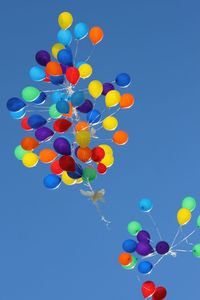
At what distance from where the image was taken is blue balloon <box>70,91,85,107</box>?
204 inches

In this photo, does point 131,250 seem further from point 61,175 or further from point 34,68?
point 34,68

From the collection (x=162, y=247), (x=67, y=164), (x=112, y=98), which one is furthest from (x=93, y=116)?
(x=162, y=247)

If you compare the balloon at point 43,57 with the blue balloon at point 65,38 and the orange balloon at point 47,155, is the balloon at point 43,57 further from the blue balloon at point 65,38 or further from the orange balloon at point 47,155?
the orange balloon at point 47,155

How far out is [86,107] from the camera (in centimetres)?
540

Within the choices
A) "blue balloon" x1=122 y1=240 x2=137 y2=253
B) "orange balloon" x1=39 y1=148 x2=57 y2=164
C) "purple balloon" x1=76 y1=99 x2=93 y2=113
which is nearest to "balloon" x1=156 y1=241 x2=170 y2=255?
"blue balloon" x1=122 y1=240 x2=137 y2=253

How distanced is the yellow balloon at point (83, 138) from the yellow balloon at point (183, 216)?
1.08 metres

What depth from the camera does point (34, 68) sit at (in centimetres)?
541

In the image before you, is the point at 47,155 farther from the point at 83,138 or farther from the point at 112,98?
the point at 112,98

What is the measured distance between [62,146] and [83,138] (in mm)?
186

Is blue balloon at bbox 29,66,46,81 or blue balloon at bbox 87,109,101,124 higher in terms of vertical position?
blue balloon at bbox 29,66,46,81

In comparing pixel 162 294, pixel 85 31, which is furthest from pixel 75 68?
pixel 162 294

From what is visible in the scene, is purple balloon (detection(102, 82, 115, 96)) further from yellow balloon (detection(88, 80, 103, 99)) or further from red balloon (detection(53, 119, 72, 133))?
red balloon (detection(53, 119, 72, 133))

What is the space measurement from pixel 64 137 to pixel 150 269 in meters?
1.35

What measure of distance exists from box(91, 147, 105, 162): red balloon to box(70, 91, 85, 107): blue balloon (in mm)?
424
